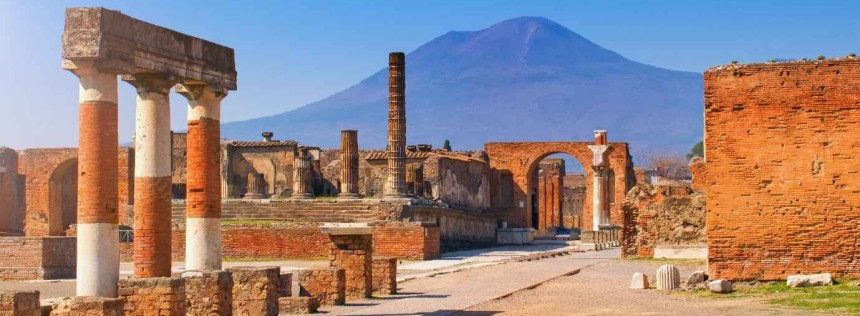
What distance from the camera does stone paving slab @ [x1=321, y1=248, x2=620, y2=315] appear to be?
20812mm

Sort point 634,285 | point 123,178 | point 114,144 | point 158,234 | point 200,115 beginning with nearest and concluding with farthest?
point 114,144 → point 158,234 → point 200,115 → point 634,285 → point 123,178

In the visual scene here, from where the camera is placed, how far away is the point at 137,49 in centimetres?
1738

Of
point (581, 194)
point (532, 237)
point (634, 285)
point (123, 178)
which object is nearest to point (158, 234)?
point (634, 285)

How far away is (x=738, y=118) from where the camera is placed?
22.0 metres

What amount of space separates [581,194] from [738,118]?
2375 inches

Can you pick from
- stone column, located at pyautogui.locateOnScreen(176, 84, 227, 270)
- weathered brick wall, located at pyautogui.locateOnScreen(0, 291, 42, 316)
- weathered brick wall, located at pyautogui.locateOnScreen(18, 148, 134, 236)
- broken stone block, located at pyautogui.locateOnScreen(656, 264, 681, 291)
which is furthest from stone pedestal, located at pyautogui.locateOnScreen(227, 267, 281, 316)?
weathered brick wall, located at pyautogui.locateOnScreen(18, 148, 134, 236)

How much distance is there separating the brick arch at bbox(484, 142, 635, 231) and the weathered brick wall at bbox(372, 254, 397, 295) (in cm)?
3710

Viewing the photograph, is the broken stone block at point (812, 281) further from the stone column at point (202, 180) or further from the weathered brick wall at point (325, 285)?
the stone column at point (202, 180)

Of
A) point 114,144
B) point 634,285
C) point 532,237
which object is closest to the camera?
point 114,144

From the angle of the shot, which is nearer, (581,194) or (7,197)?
(7,197)

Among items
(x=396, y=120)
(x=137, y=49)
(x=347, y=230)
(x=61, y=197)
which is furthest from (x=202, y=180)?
(x=61, y=197)

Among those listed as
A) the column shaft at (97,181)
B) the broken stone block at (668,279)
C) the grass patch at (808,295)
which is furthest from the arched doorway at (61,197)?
the column shaft at (97,181)

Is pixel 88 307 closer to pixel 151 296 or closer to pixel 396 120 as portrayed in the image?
pixel 151 296

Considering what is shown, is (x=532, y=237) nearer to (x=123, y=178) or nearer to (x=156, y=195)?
(x=123, y=178)
